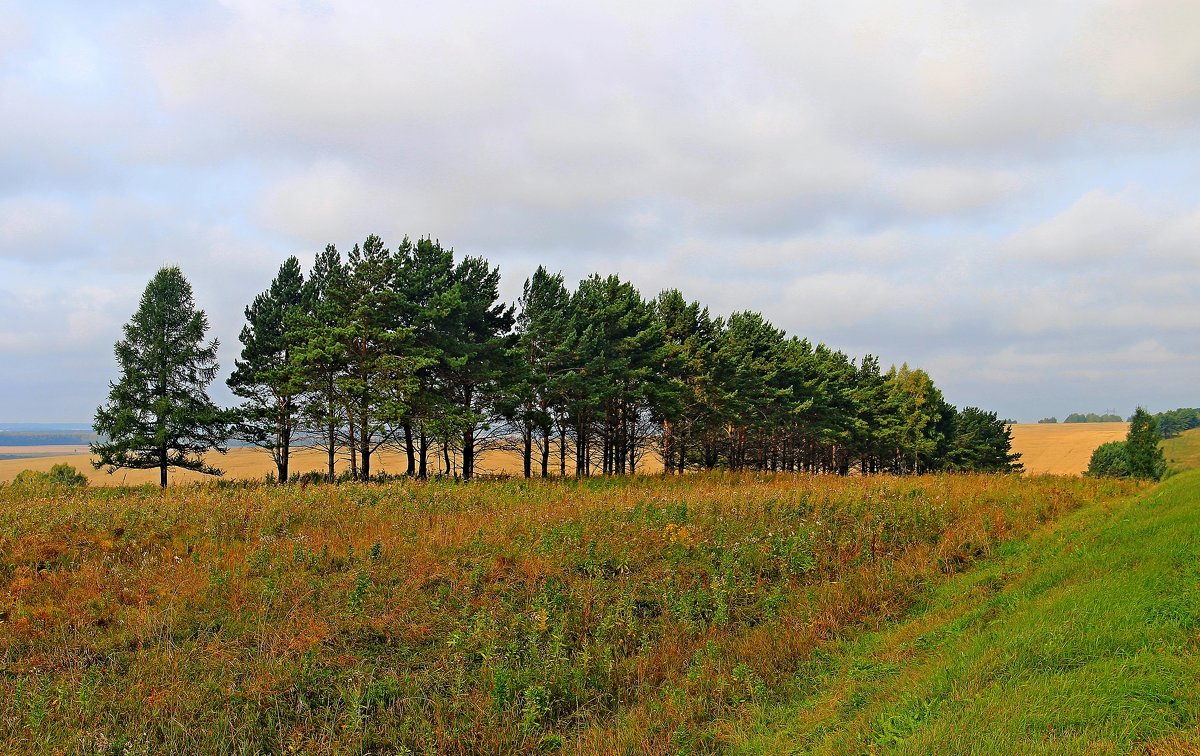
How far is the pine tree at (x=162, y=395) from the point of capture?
2992 cm

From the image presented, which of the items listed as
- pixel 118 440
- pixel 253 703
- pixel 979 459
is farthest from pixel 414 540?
pixel 979 459

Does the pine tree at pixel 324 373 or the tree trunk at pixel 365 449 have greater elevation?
the pine tree at pixel 324 373

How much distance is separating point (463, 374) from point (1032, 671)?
2413cm

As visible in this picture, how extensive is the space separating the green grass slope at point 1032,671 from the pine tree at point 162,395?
109 feet

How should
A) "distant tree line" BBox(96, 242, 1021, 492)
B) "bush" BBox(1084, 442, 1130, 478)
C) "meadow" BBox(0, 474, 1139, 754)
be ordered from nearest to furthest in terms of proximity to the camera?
"meadow" BBox(0, 474, 1139, 754) < "distant tree line" BBox(96, 242, 1021, 492) < "bush" BBox(1084, 442, 1130, 478)

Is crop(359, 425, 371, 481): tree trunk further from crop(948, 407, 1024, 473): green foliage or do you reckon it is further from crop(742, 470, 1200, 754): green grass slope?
crop(948, 407, 1024, 473): green foliage

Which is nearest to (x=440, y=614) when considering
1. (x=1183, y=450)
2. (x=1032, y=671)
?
(x=1032, y=671)

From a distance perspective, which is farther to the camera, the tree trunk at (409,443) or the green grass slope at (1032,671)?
the tree trunk at (409,443)

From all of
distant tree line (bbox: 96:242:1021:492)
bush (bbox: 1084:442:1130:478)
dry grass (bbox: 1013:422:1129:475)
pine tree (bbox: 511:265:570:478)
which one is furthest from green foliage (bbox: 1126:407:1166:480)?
pine tree (bbox: 511:265:570:478)

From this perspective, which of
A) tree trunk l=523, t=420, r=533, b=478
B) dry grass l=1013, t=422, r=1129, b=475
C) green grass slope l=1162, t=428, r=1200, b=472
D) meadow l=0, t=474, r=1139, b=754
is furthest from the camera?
green grass slope l=1162, t=428, r=1200, b=472

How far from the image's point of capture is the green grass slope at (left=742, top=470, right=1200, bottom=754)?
4.07 meters

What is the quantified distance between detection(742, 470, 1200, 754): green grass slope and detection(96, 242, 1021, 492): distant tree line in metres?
19.0

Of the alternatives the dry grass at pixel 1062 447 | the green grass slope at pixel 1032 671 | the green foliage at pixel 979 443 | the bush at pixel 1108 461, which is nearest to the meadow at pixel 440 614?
the green grass slope at pixel 1032 671

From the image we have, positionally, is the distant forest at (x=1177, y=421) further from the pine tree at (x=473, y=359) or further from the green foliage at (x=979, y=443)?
the pine tree at (x=473, y=359)
